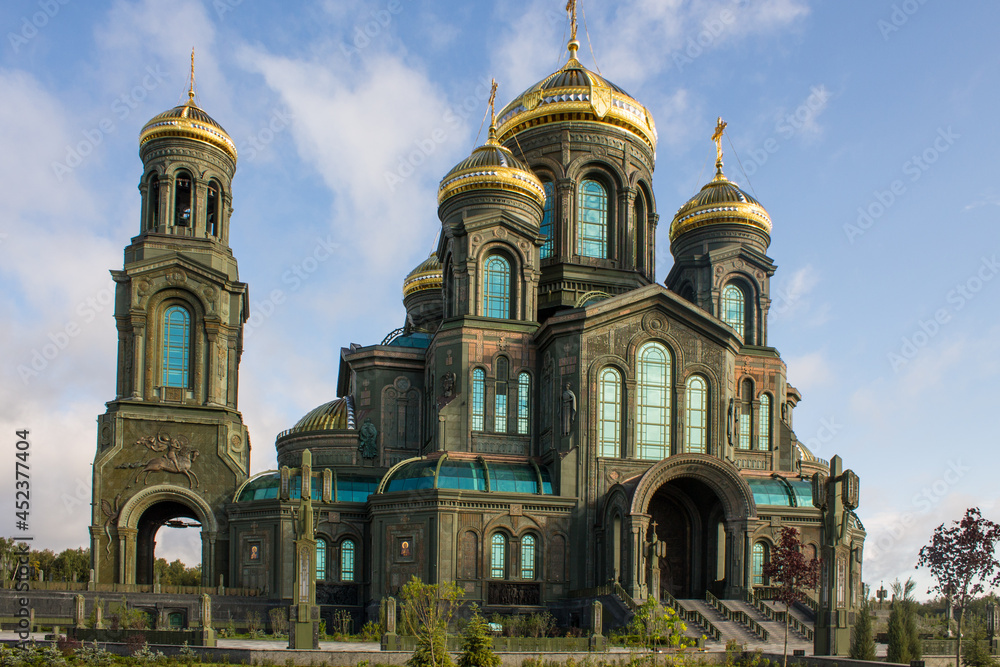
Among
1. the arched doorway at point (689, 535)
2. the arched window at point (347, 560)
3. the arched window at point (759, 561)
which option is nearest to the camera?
the arched window at point (759, 561)

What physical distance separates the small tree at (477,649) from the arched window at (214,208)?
98.8 ft

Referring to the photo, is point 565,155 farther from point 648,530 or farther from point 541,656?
point 541,656

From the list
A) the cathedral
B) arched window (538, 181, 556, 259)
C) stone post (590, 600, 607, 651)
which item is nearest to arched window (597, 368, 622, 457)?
the cathedral

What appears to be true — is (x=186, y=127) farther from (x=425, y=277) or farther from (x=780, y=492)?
(x=780, y=492)

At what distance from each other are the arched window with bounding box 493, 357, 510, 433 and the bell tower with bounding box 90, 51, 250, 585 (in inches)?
439

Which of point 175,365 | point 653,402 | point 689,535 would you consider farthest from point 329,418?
point 689,535

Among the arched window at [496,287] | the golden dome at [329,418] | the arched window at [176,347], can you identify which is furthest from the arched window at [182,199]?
the arched window at [496,287]

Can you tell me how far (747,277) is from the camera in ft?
167

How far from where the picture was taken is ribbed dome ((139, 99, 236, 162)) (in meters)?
49.1

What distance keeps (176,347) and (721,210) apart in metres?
25.4

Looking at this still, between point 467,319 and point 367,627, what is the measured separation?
539 inches

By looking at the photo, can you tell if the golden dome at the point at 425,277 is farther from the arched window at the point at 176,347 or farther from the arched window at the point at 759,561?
the arched window at the point at 759,561

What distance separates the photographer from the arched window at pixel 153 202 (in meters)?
48.8

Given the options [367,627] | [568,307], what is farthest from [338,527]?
[568,307]
